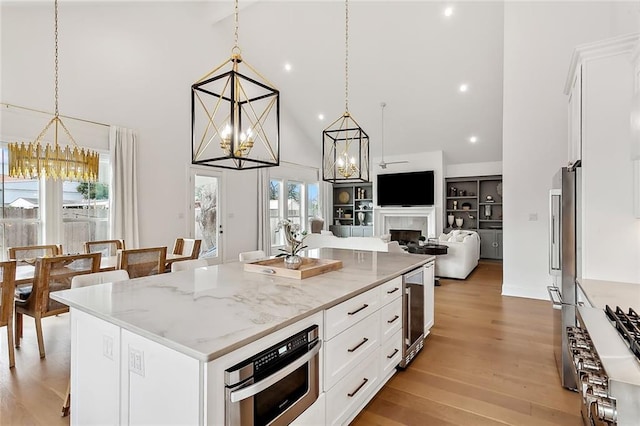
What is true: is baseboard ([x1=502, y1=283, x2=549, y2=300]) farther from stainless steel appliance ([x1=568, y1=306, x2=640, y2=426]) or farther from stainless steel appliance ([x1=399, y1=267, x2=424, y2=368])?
stainless steel appliance ([x1=568, y1=306, x2=640, y2=426])

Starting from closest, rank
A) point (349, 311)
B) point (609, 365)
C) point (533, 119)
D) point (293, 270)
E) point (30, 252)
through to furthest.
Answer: point (609, 365)
point (349, 311)
point (293, 270)
point (30, 252)
point (533, 119)

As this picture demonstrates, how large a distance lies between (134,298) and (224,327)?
73 cm

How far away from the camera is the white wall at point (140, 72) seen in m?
4.41

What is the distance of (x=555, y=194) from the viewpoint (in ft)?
9.34

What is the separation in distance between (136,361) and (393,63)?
7049 mm

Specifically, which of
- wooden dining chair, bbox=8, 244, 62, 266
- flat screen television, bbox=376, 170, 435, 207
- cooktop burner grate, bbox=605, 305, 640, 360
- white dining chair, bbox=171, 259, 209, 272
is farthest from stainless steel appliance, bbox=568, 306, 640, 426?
flat screen television, bbox=376, 170, 435, 207

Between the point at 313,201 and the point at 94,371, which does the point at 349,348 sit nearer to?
the point at 94,371

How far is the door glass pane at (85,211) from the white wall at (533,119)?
256 inches

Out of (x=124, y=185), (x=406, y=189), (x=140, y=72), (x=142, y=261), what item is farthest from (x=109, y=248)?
(x=406, y=189)

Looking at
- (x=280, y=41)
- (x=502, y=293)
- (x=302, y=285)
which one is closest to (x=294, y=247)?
(x=302, y=285)

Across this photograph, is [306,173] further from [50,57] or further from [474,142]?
[50,57]

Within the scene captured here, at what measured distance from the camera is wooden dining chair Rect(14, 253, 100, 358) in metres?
2.90

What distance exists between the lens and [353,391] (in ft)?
6.55

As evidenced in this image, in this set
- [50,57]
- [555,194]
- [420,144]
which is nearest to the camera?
[555,194]
